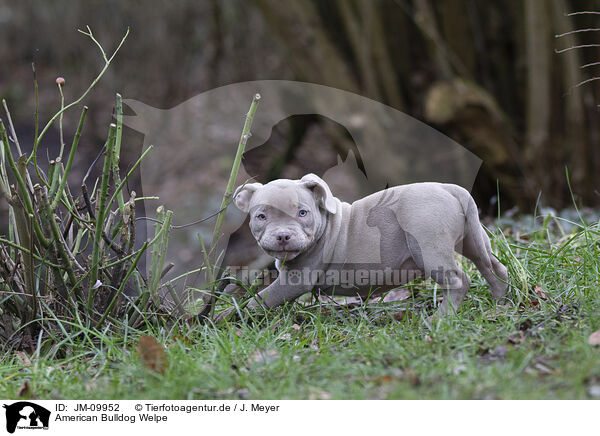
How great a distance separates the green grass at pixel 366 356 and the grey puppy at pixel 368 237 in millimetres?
152

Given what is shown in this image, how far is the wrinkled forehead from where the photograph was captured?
3236 mm

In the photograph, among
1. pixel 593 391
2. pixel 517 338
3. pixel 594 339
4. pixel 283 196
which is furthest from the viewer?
pixel 283 196

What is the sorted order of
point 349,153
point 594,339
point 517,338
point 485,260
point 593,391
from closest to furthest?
point 593,391, point 594,339, point 517,338, point 485,260, point 349,153

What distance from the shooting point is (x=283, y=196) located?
3242mm

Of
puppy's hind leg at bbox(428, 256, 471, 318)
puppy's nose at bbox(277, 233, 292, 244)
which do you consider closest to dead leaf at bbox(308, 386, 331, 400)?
puppy's nose at bbox(277, 233, 292, 244)

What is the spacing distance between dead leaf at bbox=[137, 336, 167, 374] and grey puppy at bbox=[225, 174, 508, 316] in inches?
27.9

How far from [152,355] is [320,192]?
3.83ft

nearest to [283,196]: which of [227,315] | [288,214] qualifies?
[288,214]

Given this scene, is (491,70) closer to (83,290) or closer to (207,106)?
(207,106)

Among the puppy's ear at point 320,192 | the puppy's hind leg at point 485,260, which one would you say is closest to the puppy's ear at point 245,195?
the puppy's ear at point 320,192

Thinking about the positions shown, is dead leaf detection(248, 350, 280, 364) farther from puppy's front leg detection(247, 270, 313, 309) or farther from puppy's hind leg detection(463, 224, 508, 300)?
puppy's hind leg detection(463, 224, 508, 300)

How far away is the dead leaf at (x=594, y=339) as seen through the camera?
264 cm
